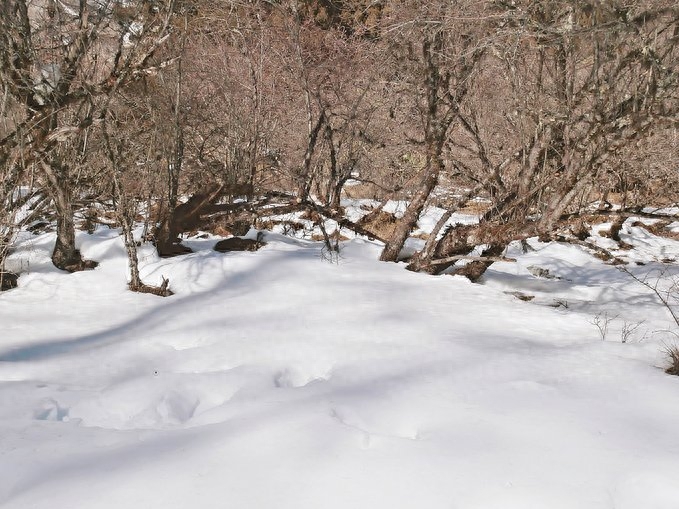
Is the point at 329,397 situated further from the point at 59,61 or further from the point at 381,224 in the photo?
the point at 381,224

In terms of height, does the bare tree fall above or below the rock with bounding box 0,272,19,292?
above

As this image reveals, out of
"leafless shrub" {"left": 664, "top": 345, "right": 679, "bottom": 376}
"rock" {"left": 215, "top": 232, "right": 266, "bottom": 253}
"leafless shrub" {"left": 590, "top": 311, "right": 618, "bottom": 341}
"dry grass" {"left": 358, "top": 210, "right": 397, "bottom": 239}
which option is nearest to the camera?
"leafless shrub" {"left": 664, "top": 345, "right": 679, "bottom": 376}

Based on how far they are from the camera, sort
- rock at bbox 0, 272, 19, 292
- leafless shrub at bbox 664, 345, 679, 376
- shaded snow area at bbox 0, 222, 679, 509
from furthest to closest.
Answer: rock at bbox 0, 272, 19, 292 → leafless shrub at bbox 664, 345, 679, 376 → shaded snow area at bbox 0, 222, 679, 509

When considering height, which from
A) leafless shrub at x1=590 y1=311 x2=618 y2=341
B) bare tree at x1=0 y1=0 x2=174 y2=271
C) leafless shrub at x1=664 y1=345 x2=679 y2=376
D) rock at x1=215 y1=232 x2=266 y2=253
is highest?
bare tree at x1=0 y1=0 x2=174 y2=271

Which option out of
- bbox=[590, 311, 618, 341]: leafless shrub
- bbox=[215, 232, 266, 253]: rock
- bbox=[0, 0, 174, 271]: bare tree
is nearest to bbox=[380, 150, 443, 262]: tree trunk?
bbox=[215, 232, 266, 253]: rock

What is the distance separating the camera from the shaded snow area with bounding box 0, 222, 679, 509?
1.83m

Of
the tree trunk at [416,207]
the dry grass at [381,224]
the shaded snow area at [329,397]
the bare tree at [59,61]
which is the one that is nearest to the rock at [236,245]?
the shaded snow area at [329,397]

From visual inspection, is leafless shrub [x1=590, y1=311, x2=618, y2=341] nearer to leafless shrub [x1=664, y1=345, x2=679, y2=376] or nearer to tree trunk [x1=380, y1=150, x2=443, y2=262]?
leafless shrub [x1=664, y1=345, x2=679, y2=376]

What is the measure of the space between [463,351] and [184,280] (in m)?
3.00

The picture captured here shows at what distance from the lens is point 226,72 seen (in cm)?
902

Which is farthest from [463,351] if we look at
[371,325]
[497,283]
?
[497,283]

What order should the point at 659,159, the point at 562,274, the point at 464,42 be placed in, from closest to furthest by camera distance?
the point at 464,42
the point at 562,274
the point at 659,159

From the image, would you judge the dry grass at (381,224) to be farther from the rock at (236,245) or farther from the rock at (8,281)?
the rock at (8,281)

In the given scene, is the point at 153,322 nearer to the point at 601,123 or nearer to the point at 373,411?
the point at 373,411
